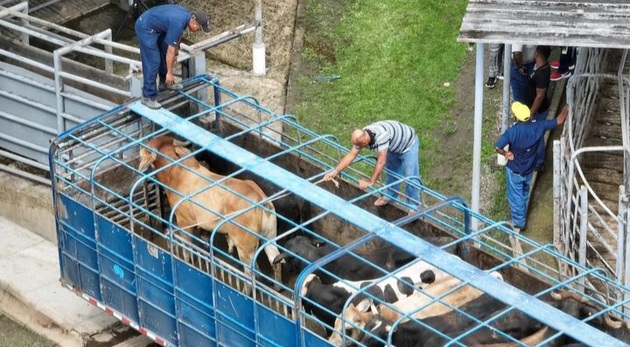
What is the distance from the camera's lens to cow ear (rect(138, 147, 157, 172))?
15.7 meters

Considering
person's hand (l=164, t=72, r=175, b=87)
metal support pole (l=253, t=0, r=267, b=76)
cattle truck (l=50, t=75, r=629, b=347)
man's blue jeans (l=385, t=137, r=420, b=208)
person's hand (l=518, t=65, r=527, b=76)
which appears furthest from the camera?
metal support pole (l=253, t=0, r=267, b=76)

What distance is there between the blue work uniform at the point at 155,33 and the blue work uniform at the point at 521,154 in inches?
153

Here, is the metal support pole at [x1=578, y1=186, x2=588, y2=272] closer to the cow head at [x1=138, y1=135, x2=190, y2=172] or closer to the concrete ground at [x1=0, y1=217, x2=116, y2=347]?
the cow head at [x1=138, y1=135, x2=190, y2=172]

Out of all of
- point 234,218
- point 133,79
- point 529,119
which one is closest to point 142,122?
point 133,79

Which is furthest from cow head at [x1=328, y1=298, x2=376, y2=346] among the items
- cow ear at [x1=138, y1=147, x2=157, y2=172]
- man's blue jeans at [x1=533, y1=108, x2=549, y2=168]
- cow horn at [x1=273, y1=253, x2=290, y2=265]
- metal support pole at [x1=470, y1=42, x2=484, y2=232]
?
man's blue jeans at [x1=533, y1=108, x2=549, y2=168]

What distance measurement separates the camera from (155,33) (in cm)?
Answer: 1592

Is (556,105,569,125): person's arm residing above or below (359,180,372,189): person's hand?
above

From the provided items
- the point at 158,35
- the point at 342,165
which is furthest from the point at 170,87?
the point at 342,165

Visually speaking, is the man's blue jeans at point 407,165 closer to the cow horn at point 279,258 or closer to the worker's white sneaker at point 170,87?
the cow horn at point 279,258

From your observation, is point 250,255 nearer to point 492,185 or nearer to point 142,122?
point 142,122

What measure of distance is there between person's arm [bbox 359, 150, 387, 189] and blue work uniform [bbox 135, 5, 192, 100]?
100 inches

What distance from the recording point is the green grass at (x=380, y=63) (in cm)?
1966

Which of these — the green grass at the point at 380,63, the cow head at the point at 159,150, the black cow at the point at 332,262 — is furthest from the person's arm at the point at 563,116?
the cow head at the point at 159,150

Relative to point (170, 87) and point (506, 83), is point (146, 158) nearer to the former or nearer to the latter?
point (170, 87)
